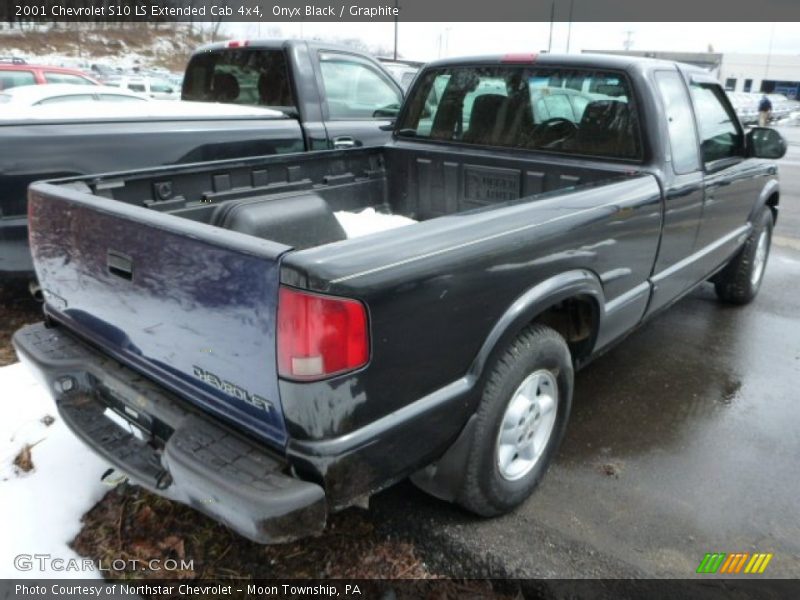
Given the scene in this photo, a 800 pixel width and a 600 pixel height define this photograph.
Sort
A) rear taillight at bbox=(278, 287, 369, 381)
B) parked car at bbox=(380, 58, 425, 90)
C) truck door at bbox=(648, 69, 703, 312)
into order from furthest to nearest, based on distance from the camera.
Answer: parked car at bbox=(380, 58, 425, 90) → truck door at bbox=(648, 69, 703, 312) → rear taillight at bbox=(278, 287, 369, 381)

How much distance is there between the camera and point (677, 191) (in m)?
3.28

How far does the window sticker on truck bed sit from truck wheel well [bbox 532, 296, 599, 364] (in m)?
1.43

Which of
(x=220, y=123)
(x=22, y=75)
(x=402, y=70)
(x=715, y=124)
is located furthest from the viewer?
(x=22, y=75)

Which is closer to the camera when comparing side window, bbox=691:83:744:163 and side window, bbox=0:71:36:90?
side window, bbox=691:83:744:163

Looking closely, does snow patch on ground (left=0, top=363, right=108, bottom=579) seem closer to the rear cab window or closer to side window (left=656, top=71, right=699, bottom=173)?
side window (left=656, top=71, right=699, bottom=173)

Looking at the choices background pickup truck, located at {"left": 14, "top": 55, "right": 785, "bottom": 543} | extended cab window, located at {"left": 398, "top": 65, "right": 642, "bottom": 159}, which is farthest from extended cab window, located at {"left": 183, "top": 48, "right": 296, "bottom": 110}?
background pickup truck, located at {"left": 14, "top": 55, "right": 785, "bottom": 543}

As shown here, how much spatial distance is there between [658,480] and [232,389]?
2.06 meters

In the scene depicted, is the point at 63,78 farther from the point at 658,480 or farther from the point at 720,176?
the point at 658,480

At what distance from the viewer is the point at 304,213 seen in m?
3.36

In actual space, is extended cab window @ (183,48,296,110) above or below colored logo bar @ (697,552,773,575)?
above

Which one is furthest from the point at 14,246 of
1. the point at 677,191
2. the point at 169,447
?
the point at 677,191

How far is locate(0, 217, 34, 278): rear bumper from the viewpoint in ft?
12.3

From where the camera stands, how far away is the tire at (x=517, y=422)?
2.33 metres

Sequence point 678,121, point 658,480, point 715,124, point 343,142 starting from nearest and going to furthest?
point 658,480 < point 678,121 < point 715,124 < point 343,142
